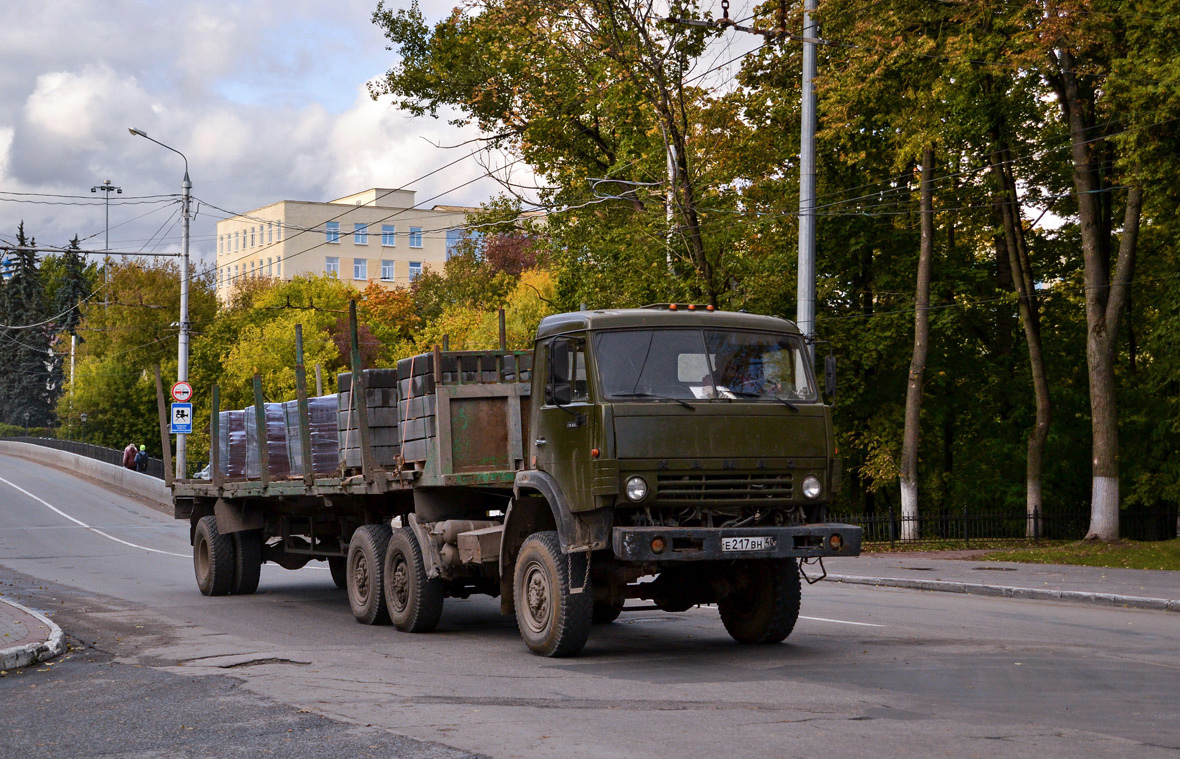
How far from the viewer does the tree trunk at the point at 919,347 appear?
101 ft

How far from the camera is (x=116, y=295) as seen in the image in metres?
83.9

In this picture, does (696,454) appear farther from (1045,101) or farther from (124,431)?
(124,431)

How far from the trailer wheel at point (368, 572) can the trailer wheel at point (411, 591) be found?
0.35m

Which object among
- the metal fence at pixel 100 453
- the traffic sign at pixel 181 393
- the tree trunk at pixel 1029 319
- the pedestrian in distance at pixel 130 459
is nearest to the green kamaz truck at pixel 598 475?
the tree trunk at pixel 1029 319

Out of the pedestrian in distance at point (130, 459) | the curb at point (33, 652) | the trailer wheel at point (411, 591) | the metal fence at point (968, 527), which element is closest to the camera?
the curb at point (33, 652)

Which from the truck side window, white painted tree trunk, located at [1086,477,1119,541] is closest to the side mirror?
the truck side window

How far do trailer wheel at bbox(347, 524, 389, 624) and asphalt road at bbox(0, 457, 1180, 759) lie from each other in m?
0.23

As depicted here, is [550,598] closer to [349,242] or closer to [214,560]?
[214,560]

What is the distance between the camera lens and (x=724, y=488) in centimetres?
1019

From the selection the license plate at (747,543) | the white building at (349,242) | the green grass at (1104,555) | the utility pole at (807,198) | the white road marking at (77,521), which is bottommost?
the white road marking at (77,521)

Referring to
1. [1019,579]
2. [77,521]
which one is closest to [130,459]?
[77,521]

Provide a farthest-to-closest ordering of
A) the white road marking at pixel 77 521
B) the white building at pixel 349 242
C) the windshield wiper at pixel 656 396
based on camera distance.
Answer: the white building at pixel 349 242
the white road marking at pixel 77 521
the windshield wiper at pixel 656 396

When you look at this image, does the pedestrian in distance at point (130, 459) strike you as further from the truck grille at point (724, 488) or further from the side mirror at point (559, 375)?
the truck grille at point (724, 488)

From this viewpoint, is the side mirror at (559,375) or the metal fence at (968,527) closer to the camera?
the side mirror at (559,375)
